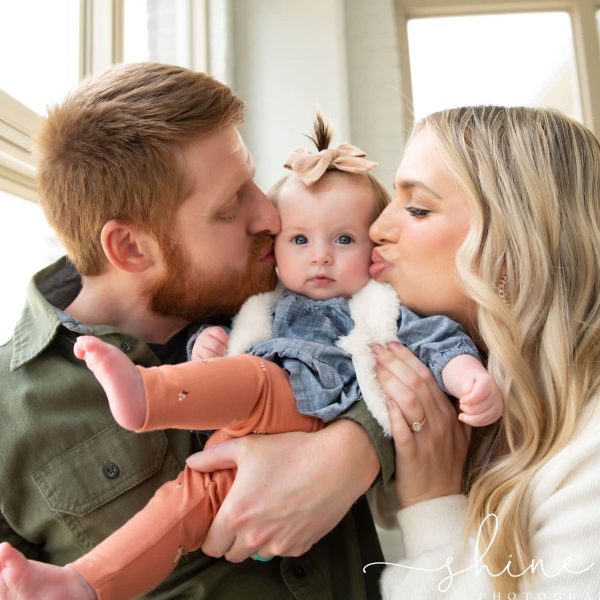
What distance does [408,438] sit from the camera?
1282 mm

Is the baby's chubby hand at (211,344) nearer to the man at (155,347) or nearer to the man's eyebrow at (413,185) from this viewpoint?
the man at (155,347)

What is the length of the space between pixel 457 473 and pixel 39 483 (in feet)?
2.82

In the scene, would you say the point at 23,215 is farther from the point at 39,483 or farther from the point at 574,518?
the point at 574,518

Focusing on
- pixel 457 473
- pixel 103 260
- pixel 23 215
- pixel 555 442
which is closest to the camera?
pixel 555 442

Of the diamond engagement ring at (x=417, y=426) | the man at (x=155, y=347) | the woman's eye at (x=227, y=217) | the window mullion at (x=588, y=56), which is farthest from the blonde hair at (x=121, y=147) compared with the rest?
the window mullion at (x=588, y=56)

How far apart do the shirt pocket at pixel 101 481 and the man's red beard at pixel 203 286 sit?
348 mm

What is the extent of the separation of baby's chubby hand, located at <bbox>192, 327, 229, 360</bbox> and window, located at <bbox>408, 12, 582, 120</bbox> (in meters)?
2.79

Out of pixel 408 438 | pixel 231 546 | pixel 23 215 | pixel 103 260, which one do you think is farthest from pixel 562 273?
pixel 23 215

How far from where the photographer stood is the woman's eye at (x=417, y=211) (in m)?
1.39

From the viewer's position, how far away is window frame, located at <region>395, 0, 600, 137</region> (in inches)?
148

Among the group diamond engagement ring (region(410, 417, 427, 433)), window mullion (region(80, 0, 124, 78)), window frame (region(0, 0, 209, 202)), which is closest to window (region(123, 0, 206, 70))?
window frame (region(0, 0, 209, 202))

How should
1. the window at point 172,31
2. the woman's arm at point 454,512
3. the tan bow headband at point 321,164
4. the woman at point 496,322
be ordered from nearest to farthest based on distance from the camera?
the woman's arm at point 454,512
the woman at point 496,322
the tan bow headband at point 321,164
the window at point 172,31

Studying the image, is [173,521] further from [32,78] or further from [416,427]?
[32,78]

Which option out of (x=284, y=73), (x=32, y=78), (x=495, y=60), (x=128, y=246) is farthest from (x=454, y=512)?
(x=495, y=60)
